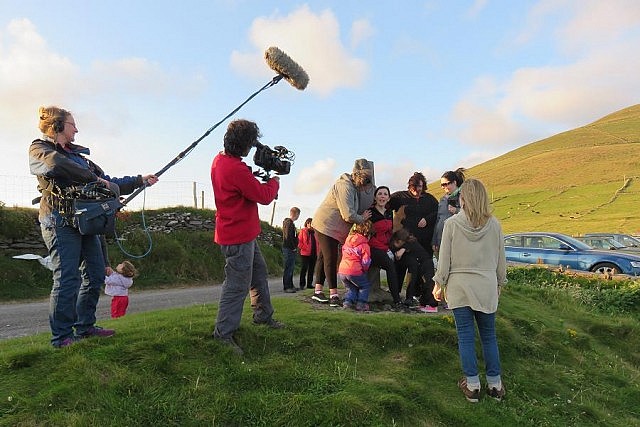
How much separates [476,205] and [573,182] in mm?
74215

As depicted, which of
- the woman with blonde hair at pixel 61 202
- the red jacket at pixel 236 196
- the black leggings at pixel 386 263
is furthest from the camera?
the black leggings at pixel 386 263

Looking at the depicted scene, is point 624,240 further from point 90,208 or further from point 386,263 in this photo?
point 90,208

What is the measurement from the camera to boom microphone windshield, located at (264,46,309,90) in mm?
6145

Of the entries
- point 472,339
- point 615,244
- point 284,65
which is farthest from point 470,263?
point 615,244

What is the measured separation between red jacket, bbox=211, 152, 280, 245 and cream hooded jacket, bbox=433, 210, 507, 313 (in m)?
1.93

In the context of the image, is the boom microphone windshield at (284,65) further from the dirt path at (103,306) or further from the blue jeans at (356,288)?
the dirt path at (103,306)

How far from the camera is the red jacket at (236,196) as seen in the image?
A: 4.84 m

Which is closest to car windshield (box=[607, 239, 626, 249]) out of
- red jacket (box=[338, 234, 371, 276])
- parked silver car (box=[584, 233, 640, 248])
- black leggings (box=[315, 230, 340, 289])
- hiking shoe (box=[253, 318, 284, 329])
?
parked silver car (box=[584, 233, 640, 248])

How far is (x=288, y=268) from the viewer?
44.4 ft

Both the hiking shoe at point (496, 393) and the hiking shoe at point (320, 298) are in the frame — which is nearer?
the hiking shoe at point (496, 393)

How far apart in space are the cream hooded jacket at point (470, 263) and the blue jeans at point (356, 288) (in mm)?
2226

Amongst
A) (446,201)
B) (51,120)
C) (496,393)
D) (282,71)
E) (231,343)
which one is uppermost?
(282,71)

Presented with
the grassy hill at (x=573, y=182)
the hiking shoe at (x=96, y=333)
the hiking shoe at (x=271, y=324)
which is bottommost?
the hiking shoe at (x=271, y=324)

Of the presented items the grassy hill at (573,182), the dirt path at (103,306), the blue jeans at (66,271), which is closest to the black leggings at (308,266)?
the dirt path at (103,306)
